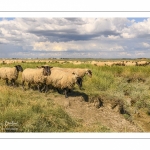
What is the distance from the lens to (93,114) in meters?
12.0

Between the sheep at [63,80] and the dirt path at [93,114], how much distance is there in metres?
0.64

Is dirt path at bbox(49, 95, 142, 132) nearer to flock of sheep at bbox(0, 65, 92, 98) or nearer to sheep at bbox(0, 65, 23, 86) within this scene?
flock of sheep at bbox(0, 65, 92, 98)

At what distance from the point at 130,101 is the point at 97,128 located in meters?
6.87

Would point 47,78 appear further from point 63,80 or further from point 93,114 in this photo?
point 93,114

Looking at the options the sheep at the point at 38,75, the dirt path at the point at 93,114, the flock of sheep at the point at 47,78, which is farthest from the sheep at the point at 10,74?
the dirt path at the point at 93,114

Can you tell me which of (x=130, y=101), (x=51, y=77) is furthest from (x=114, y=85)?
(x=51, y=77)

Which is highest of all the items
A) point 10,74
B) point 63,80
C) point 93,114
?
point 10,74

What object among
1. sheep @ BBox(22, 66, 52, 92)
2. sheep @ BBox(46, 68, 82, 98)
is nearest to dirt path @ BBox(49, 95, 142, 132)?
sheep @ BBox(46, 68, 82, 98)

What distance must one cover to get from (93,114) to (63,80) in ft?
9.13

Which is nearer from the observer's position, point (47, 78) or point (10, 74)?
point (47, 78)

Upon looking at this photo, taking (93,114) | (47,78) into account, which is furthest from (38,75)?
(93,114)

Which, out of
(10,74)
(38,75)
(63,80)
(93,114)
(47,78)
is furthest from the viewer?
(10,74)

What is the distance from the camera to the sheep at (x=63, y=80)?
13.5m

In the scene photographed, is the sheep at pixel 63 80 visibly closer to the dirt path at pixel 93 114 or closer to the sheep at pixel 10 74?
the dirt path at pixel 93 114
